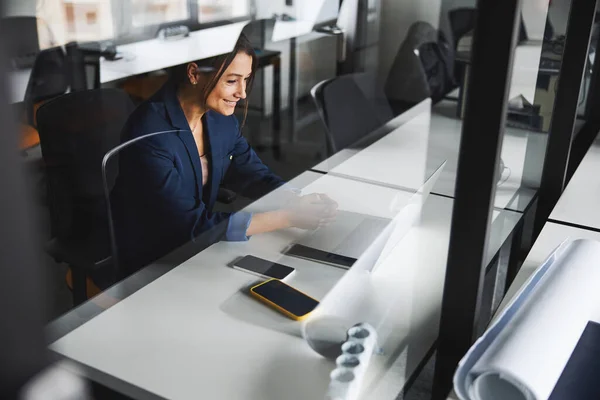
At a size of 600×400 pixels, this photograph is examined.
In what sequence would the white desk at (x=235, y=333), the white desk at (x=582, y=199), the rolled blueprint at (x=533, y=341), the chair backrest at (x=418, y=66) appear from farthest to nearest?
the chair backrest at (x=418, y=66) → the white desk at (x=582, y=199) → the white desk at (x=235, y=333) → the rolled blueprint at (x=533, y=341)

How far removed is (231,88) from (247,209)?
0.96 feet

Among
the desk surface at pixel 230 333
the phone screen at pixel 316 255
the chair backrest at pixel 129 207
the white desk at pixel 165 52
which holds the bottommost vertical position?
the desk surface at pixel 230 333

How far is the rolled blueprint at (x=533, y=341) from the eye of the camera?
689mm

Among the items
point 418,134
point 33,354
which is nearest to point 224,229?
point 33,354

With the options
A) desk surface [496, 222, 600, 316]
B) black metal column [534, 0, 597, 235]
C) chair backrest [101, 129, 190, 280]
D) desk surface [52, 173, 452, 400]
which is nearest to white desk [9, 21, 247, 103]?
chair backrest [101, 129, 190, 280]

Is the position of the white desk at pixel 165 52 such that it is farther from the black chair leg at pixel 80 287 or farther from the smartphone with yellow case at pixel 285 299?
the smartphone with yellow case at pixel 285 299

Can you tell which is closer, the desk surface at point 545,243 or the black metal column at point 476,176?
the black metal column at point 476,176

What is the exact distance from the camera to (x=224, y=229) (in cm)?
117

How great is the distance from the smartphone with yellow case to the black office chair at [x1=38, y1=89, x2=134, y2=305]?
28cm

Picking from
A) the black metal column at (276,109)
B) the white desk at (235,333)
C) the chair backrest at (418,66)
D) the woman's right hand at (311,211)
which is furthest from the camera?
the chair backrest at (418,66)

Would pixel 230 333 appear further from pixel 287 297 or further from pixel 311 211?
pixel 311 211

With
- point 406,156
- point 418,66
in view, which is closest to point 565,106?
point 406,156

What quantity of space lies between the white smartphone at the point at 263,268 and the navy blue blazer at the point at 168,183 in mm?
81

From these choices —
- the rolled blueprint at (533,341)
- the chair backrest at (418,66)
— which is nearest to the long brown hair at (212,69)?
the rolled blueprint at (533,341)
